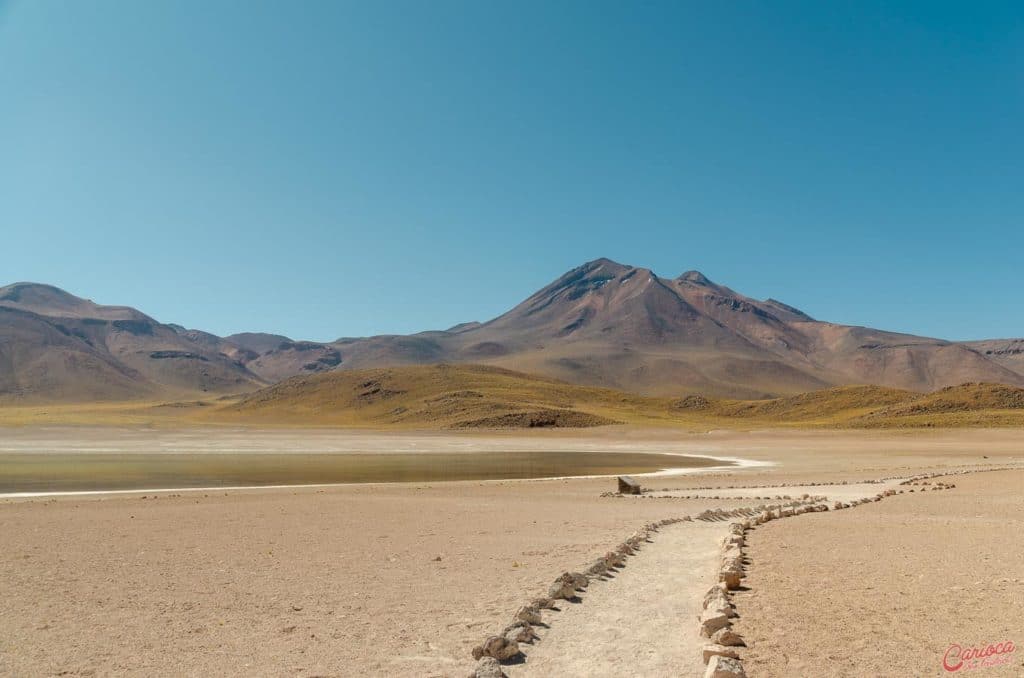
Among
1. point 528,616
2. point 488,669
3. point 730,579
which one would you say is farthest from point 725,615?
point 488,669

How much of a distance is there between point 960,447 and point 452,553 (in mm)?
52704

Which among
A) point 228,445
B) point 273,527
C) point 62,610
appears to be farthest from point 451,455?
point 62,610

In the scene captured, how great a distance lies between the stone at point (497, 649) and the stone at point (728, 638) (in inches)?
88.9

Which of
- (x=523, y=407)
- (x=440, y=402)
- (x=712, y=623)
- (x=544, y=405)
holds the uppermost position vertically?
(x=440, y=402)

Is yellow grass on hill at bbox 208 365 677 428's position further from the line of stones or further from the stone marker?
the line of stones

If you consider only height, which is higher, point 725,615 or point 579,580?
point 725,615

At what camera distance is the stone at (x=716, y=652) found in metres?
7.98

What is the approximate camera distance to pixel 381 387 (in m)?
142

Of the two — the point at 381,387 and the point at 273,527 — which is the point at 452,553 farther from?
the point at 381,387

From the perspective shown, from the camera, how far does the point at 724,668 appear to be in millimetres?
7219

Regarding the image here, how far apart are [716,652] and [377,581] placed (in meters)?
6.15

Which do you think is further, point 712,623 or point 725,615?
point 725,615

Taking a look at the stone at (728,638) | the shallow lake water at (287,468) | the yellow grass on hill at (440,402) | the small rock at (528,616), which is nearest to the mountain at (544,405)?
the yellow grass on hill at (440,402)

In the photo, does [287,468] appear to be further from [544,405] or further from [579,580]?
[544,405]
